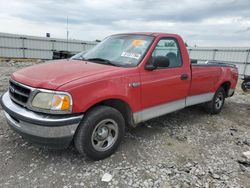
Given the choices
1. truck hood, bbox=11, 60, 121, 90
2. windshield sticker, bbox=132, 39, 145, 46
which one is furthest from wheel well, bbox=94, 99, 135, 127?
windshield sticker, bbox=132, 39, 145, 46

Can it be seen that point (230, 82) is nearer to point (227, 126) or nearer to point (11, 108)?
point (227, 126)

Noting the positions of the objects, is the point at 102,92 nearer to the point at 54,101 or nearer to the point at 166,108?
the point at 54,101

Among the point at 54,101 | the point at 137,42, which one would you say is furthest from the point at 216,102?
the point at 54,101

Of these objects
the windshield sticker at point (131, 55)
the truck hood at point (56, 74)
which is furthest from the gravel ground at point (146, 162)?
Answer: the windshield sticker at point (131, 55)

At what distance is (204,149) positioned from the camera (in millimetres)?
3602

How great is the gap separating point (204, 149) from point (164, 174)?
119cm

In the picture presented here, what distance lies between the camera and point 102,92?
2.74 metres

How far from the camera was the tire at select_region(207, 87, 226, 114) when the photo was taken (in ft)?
17.4

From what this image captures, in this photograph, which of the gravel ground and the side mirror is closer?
the gravel ground

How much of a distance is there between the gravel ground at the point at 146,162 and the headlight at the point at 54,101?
0.94 m

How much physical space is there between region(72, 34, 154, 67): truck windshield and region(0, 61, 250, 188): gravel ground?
1.47m

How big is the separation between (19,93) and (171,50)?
2875 millimetres

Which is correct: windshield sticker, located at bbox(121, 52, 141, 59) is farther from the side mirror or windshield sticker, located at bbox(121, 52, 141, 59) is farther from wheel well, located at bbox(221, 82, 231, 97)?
wheel well, located at bbox(221, 82, 231, 97)

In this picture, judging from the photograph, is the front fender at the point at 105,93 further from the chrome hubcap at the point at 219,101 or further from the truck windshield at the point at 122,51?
the chrome hubcap at the point at 219,101
